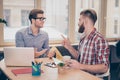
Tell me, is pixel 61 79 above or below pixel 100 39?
below

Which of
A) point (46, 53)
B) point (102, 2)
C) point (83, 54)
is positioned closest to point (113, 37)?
point (102, 2)

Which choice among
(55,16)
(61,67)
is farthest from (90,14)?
(55,16)

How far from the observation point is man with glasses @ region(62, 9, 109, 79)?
2.32 meters

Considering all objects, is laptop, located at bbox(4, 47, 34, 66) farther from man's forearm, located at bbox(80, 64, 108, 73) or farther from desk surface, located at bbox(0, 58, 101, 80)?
man's forearm, located at bbox(80, 64, 108, 73)

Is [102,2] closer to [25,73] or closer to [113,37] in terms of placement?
[113,37]

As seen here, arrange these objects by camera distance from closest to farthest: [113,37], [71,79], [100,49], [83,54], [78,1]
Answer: [71,79] → [100,49] → [83,54] → [78,1] → [113,37]

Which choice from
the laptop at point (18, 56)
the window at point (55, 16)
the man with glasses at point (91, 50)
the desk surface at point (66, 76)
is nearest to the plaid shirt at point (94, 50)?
the man with glasses at point (91, 50)

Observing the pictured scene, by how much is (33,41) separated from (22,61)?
89 cm

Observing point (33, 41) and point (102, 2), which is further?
point (102, 2)

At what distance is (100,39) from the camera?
7.86 ft

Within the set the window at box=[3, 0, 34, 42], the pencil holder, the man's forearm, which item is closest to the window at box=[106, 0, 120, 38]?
the window at box=[3, 0, 34, 42]

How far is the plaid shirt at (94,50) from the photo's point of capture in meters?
2.33

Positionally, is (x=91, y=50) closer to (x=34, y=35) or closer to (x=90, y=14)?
(x=90, y=14)

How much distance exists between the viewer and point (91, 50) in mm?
2439
